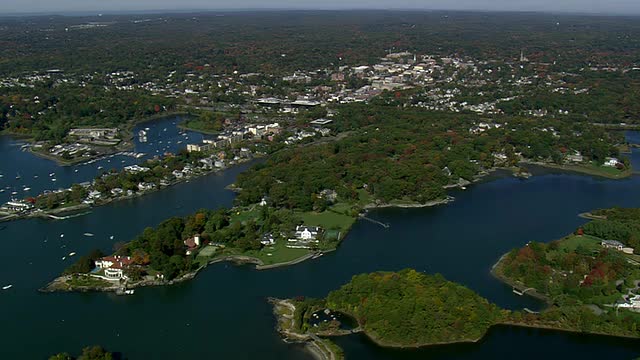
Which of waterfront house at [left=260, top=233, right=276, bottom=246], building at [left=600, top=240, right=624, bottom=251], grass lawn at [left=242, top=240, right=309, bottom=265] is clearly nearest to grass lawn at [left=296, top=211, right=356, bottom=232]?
waterfront house at [left=260, top=233, right=276, bottom=246]

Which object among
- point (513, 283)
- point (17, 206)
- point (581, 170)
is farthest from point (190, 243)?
point (581, 170)

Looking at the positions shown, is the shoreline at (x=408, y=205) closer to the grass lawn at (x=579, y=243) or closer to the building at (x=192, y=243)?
the grass lawn at (x=579, y=243)

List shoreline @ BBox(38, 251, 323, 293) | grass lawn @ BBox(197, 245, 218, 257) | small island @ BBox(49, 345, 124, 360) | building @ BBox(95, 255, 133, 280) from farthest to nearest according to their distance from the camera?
grass lawn @ BBox(197, 245, 218, 257), building @ BBox(95, 255, 133, 280), shoreline @ BBox(38, 251, 323, 293), small island @ BBox(49, 345, 124, 360)

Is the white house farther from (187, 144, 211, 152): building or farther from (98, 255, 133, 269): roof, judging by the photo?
(98, 255, 133, 269): roof

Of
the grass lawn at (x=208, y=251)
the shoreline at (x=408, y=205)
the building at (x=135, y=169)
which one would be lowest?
the shoreline at (x=408, y=205)

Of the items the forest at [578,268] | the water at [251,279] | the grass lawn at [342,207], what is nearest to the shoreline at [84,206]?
the water at [251,279]

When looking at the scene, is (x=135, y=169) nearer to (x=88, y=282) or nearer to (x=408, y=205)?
(x=88, y=282)
